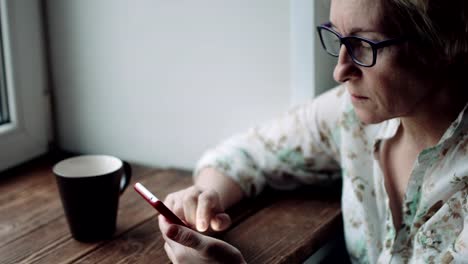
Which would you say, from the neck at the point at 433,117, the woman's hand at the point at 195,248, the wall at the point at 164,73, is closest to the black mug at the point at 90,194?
the woman's hand at the point at 195,248

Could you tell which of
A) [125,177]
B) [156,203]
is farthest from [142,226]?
[156,203]

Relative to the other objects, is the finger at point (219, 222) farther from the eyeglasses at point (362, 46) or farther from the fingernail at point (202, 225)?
the eyeglasses at point (362, 46)

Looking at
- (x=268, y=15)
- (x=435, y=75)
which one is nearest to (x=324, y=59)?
(x=268, y=15)

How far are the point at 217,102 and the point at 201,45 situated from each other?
12 centimetres

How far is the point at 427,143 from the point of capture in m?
1.04

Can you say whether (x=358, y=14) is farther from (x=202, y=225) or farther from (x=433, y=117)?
(x=202, y=225)

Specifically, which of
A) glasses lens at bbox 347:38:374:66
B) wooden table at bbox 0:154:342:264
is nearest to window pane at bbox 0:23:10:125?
wooden table at bbox 0:154:342:264

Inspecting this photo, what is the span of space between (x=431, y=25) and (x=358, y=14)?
0.10 meters

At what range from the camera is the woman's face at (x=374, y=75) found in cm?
89

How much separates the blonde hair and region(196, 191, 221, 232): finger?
1.23 ft

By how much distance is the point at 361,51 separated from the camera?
3.05ft

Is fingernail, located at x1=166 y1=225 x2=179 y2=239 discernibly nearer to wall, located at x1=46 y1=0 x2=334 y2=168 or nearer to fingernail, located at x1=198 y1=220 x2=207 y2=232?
fingernail, located at x1=198 y1=220 x2=207 y2=232

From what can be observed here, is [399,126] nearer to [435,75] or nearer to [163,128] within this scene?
[435,75]

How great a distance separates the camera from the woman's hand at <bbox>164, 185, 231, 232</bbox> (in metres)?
0.99
